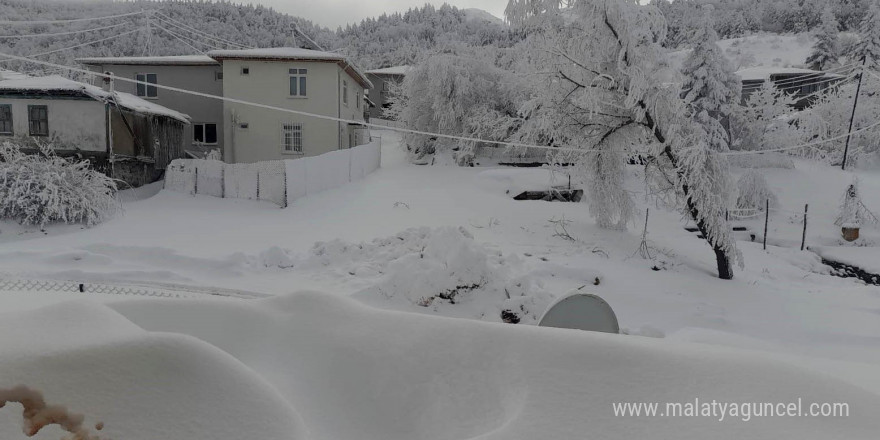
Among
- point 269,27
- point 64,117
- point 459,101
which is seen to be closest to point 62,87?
point 64,117

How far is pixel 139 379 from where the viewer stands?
165 centimetres

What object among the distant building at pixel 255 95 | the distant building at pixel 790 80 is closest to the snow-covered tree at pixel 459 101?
the distant building at pixel 255 95

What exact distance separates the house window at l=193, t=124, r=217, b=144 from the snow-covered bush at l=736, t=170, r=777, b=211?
26.5 meters

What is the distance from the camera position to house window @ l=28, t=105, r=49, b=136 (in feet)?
65.0

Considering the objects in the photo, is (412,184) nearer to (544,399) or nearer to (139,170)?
(139,170)

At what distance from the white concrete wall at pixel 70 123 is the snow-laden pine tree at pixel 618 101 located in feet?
54.9

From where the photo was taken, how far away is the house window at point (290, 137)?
2619 centimetres

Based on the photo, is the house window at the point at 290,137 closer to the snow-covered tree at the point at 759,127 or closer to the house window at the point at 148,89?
the house window at the point at 148,89

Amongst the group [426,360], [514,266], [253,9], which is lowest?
[514,266]

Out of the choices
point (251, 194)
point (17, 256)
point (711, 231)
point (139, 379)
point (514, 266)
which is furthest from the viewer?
point (251, 194)

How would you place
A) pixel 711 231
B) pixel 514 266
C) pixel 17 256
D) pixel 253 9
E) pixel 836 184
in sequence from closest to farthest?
pixel 17 256, pixel 514 266, pixel 711 231, pixel 836 184, pixel 253 9

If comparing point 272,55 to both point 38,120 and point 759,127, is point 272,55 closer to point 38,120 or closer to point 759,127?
point 38,120

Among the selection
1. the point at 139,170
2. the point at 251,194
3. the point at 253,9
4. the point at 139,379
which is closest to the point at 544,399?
the point at 139,379

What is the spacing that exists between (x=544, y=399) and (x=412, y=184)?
838 inches
